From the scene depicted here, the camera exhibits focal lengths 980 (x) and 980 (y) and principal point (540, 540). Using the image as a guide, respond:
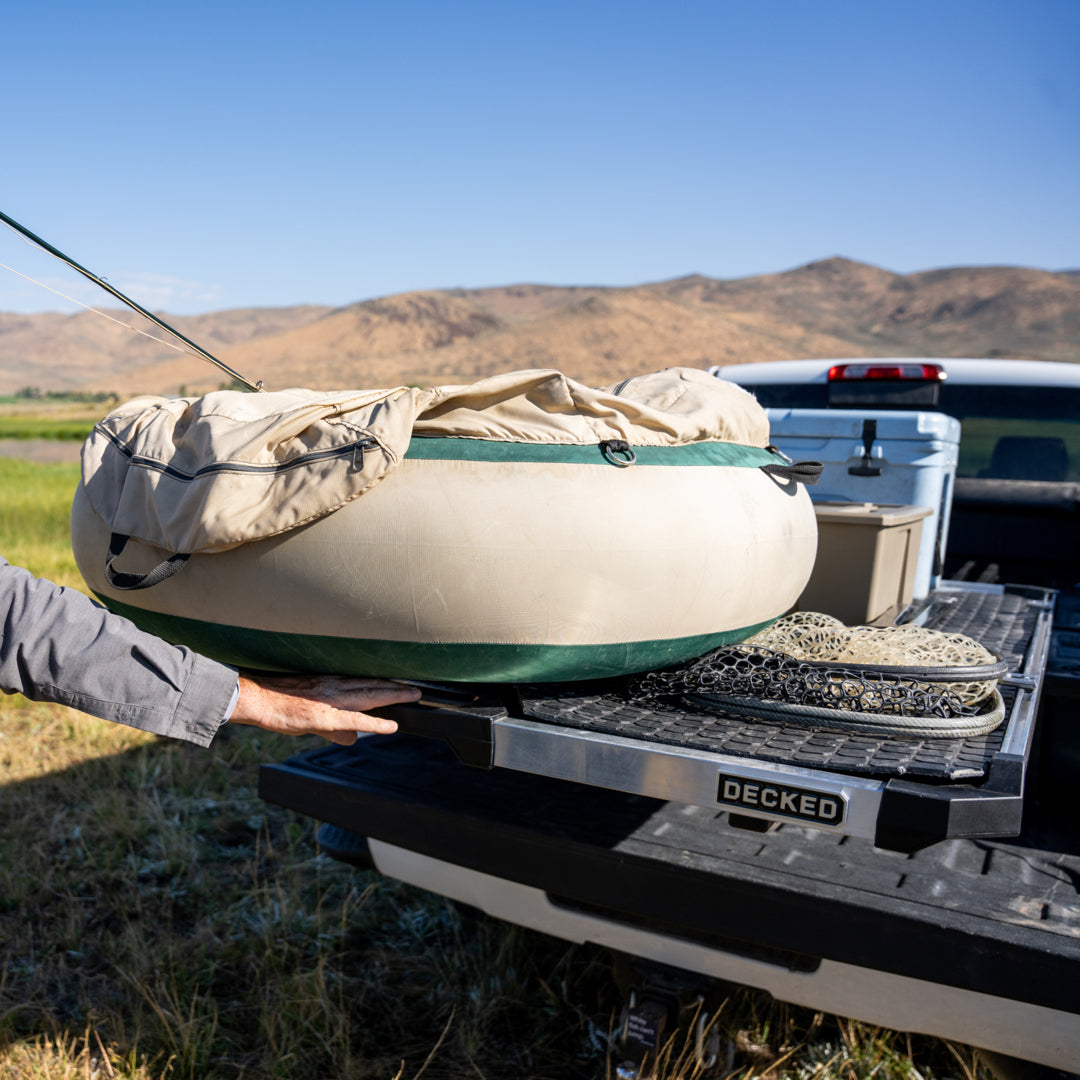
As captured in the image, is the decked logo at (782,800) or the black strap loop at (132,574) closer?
the decked logo at (782,800)

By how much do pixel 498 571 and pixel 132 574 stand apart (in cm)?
82

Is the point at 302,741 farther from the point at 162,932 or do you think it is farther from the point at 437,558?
the point at 437,558

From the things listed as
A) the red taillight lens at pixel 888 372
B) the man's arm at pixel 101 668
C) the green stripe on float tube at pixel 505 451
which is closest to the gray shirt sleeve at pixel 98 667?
the man's arm at pixel 101 668

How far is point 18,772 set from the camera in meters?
4.36

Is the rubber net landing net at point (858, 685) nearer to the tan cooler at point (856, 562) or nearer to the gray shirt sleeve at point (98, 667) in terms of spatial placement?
the tan cooler at point (856, 562)

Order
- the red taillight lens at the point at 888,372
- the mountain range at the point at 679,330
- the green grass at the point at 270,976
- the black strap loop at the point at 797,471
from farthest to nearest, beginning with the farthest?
the mountain range at the point at 679,330 < the red taillight lens at the point at 888,372 < the green grass at the point at 270,976 < the black strap loop at the point at 797,471

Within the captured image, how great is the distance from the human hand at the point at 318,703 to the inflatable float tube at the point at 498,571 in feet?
0.14

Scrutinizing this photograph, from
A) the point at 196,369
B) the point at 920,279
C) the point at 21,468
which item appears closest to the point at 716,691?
the point at 21,468

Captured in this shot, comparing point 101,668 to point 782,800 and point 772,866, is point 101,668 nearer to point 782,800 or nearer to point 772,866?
point 782,800

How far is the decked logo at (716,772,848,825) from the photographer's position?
1.62 metres

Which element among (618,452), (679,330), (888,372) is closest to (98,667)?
(618,452)

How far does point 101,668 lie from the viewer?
1.75m

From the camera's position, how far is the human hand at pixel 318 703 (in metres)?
1.88

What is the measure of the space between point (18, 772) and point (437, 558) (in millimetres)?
3463
